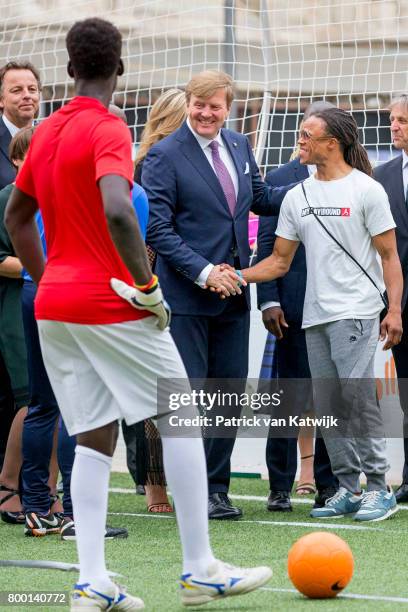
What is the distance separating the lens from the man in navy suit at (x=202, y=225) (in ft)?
21.5

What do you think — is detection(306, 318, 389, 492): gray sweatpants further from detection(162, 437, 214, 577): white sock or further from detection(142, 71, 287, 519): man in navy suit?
detection(162, 437, 214, 577): white sock

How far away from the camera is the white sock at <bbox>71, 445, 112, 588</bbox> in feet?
13.6

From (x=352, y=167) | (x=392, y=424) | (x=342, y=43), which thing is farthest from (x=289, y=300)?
(x=342, y=43)

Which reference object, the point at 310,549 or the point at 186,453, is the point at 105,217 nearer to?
the point at 186,453

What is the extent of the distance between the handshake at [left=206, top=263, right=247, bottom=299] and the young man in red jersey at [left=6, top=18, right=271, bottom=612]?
2109 mm

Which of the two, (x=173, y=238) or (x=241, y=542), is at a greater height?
(x=173, y=238)

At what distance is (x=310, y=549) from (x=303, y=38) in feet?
20.3

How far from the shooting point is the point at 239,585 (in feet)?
13.9

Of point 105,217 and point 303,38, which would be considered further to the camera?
point 303,38

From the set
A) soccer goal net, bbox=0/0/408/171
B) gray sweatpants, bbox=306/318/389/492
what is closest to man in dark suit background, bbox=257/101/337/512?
gray sweatpants, bbox=306/318/389/492

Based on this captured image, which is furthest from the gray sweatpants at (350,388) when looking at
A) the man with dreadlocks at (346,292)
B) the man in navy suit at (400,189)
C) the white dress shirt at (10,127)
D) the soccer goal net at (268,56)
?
the soccer goal net at (268,56)

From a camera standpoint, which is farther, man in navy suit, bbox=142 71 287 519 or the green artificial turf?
man in navy suit, bbox=142 71 287 519

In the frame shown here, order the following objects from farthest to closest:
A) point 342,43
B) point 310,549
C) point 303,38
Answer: point 303,38 < point 342,43 < point 310,549

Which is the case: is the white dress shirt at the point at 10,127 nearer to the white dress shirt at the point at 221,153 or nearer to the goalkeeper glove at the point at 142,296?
the white dress shirt at the point at 221,153
